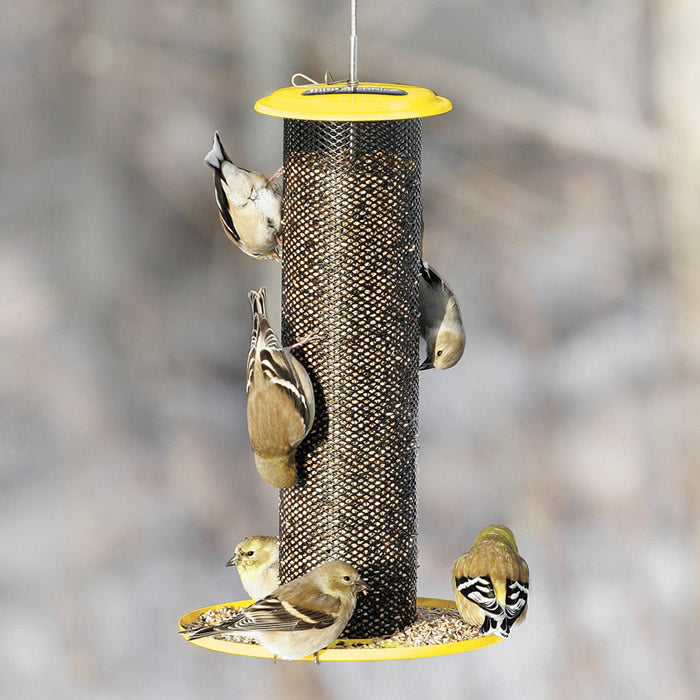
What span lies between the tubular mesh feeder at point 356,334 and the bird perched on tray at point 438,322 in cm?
19

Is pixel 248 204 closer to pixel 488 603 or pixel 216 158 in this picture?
pixel 216 158

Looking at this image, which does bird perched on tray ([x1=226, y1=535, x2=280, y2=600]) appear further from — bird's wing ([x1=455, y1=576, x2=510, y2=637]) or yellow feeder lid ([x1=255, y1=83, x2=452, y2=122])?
yellow feeder lid ([x1=255, y1=83, x2=452, y2=122])

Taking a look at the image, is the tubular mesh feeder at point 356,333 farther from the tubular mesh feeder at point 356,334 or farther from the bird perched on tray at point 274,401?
the bird perched on tray at point 274,401

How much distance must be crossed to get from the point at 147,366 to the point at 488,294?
4.68ft

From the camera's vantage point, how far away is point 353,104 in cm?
277

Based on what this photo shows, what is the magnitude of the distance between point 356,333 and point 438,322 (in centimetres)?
33

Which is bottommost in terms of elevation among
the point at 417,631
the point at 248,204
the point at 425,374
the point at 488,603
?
the point at 425,374

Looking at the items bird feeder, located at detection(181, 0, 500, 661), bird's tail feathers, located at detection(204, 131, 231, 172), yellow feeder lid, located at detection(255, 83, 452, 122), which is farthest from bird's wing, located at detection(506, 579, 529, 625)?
bird's tail feathers, located at detection(204, 131, 231, 172)

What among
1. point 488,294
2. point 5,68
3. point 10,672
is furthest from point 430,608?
point 5,68

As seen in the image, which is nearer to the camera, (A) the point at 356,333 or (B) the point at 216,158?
→ (A) the point at 356,333

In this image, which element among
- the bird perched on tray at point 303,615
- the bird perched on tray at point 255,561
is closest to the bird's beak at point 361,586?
the bird perched on tray at point 303,615

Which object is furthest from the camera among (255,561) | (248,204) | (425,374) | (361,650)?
(425,374)

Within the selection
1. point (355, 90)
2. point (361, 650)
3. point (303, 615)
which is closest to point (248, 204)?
point (355, 90)

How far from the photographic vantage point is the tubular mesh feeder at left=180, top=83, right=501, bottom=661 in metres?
3.02
